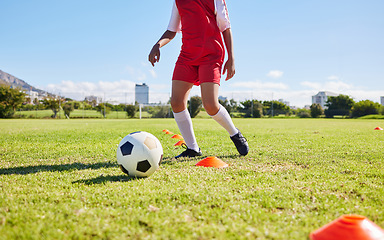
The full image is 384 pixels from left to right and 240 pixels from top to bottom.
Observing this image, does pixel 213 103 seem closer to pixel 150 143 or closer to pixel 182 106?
pixel 182 106

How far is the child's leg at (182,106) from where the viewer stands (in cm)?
379

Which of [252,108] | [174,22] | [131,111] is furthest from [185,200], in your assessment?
[252,108]

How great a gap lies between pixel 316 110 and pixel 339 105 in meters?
5.45

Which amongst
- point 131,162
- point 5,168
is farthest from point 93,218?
point 5,168

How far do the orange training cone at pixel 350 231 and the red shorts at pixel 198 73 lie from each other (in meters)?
2.53

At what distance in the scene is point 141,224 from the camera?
1.59m

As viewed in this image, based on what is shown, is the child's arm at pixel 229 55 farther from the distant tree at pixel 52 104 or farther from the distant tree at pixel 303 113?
the distant tree at pixel 52 104

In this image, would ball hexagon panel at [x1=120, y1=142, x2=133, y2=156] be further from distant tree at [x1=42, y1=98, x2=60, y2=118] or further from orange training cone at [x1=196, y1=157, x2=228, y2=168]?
distant tree at [x1=42, y1=98, x2=60, y2=118]

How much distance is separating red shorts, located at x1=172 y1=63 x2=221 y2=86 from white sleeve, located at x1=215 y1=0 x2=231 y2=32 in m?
0.57

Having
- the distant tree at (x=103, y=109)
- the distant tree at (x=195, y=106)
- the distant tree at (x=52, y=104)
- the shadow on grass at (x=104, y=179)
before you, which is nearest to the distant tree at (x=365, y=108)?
the distant tree at (x=195, y=106)

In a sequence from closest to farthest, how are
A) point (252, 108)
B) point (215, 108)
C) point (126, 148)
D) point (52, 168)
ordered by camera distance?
point (126, 148) < point (52, 168) < point (215, 108) < point (252, 108)

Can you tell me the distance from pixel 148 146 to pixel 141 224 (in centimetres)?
129

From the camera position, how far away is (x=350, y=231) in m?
1.30

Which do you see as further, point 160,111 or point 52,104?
point 52,104
